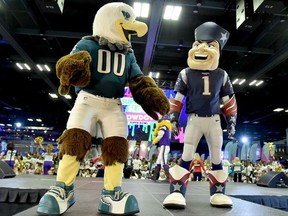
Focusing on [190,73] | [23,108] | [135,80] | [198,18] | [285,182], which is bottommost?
[285,182]

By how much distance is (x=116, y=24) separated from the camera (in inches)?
75.2

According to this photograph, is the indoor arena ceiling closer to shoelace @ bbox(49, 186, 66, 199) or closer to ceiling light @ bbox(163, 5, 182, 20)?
ceiling light @ bbox(163, 5, 182, 20)

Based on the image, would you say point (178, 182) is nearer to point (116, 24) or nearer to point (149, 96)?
point (149, 96)

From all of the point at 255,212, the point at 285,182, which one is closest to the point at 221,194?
the point at 255,212

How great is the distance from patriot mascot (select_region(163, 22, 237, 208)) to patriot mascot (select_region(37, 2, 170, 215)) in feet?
1.88

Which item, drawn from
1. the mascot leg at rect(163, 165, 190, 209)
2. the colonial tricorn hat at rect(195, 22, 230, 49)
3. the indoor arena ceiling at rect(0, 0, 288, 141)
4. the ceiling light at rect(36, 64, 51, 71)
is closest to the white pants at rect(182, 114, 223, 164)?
the mascot leg at rect(163, 165, 190, 209)

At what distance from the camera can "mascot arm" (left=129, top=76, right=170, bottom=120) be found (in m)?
1.81

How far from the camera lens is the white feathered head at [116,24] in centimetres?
191

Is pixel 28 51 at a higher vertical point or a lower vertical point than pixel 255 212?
higher

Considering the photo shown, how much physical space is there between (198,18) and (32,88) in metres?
9.07

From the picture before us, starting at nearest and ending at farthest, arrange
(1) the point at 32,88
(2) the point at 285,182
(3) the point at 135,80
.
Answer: (3) the point at 135,80
(2) the point at 285,182
(1) the point at 32,88

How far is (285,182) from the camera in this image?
18.7ft

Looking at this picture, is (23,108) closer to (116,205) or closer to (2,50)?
(2,50)

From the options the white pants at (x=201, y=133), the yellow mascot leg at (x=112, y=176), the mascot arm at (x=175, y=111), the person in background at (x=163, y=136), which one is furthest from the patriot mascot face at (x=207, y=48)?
the person in background at (x=163, y=136)
